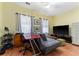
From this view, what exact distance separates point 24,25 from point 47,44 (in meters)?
0.65

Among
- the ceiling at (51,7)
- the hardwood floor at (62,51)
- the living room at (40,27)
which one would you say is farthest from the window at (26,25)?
the hardwood floor at (62,51)

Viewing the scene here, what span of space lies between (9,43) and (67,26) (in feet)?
4.38

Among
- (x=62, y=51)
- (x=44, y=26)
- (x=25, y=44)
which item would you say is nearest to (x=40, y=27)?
(x=44, y=26)

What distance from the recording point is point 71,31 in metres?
1.95

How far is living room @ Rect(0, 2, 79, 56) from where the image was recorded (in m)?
1.69

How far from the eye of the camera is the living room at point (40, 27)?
1688 mm

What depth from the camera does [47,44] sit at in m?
1.87

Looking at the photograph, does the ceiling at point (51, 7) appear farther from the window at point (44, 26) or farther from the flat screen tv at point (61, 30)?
the flat screen tv at point (61, 30)

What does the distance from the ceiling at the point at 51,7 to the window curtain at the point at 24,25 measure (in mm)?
233

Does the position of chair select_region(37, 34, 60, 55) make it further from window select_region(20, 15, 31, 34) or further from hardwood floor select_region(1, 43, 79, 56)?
window select_region(20, 15, 31, 34)

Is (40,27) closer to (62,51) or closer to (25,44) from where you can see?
(25,44)

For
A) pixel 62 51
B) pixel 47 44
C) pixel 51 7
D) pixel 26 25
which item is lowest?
pixel 62 51

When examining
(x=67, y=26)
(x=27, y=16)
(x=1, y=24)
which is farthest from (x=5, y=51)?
(x=67, y=26)

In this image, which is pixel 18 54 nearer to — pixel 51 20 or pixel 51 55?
pixel 51 55
